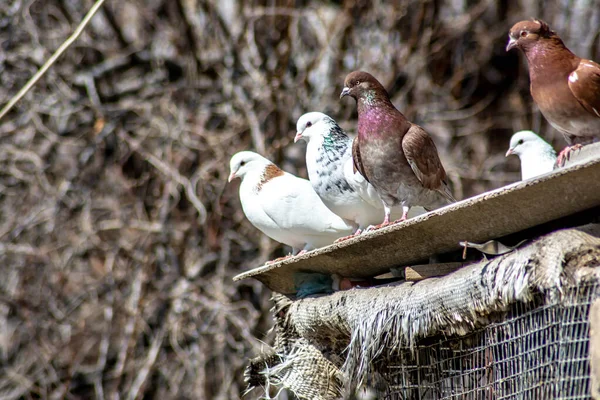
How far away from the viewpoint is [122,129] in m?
6.00

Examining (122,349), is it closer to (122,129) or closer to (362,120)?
(122,129)

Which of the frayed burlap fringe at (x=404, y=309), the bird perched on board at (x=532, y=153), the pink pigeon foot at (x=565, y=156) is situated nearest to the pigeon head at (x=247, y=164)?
the frayed burlap fringe at (x=404, y=309)

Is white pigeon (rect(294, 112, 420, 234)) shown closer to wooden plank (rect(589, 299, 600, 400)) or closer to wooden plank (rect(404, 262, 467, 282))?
wooden plank (rect(404, 262, 467, 282))

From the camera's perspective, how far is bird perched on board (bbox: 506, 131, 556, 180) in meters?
3.37

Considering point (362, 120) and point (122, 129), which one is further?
point (122, 129)

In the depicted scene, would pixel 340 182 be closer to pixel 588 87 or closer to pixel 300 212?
pixel 300 212

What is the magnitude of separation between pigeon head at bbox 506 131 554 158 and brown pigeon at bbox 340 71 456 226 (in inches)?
23.3

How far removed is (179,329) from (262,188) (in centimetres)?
230

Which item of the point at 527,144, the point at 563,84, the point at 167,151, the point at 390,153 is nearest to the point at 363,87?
the point at 390,153

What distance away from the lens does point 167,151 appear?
5781 mm

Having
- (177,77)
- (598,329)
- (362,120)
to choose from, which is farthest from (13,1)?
(598,329)

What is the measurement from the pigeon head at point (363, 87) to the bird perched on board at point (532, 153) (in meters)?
0.75

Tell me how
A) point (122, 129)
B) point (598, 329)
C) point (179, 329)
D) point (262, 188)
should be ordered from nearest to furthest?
point (598, 329) → point (262, 188) → point (179, 329) → point (122, 129)

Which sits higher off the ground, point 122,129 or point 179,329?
point 122,129
